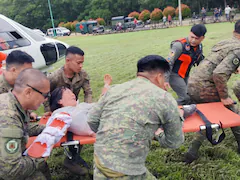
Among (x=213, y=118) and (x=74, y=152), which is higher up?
(x=213, y=118)

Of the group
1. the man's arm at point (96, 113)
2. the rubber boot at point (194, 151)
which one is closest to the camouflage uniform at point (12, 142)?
the man's arm at point (96, 113)

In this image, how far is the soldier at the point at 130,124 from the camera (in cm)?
166

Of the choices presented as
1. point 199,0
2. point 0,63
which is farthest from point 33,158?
point 199,0

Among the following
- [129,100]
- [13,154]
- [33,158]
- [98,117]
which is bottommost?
[33,158]

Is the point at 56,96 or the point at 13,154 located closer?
the point at 13,154

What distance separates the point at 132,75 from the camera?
7230 millimetres

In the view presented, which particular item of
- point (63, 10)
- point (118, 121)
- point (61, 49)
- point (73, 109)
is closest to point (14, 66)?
point (73, 109)

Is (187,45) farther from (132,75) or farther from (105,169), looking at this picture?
(132,75)

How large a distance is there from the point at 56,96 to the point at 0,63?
5.30 ft

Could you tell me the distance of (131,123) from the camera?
1652 mm

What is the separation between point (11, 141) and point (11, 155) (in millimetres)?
103

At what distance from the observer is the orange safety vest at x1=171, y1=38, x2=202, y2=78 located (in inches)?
147

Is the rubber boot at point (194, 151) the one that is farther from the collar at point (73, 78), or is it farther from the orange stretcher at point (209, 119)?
the collar at point (73, 78)

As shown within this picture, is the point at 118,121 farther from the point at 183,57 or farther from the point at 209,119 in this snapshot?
the point at 183,57
